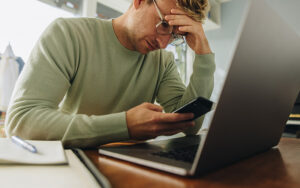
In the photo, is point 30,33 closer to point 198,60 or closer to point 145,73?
point 145,73

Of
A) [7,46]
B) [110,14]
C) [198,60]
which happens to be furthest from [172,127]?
[110,14]

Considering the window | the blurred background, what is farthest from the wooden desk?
the window

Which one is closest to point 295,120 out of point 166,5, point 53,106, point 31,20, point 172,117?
point 166,5

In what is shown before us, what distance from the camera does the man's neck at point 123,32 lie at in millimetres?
897

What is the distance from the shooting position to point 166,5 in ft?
2.64

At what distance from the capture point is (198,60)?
84 cm

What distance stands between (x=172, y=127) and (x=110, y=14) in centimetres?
197

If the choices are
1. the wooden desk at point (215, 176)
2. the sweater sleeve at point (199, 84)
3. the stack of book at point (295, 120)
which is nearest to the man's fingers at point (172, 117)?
the wooden desk at point (215, 176)

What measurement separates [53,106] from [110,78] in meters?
0.30

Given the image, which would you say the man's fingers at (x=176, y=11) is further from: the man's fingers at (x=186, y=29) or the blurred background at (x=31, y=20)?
the blurred background at (x=31, y=20)

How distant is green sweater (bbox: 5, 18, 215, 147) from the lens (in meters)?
0.45

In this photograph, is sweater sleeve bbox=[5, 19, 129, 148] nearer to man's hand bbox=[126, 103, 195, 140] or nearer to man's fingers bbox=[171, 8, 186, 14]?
man's hand bbox=[126, 103, 195, 140]

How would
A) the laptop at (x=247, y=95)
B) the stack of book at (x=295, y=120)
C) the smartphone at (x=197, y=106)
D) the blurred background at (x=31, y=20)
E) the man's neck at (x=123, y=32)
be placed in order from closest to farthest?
1. the laptop at (x=247, y=95)
2. the smartphone at (x=197, y=106)
3. the man's neck at (x=123, y=32)
4. the stack of book at (x=295, y=120)
5. the blurred background at (x=31, y=20)

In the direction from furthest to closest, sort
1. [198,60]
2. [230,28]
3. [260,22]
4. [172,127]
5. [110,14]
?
[230,28] → [110,14] → [198,60] → [172,127] → [260,22]
